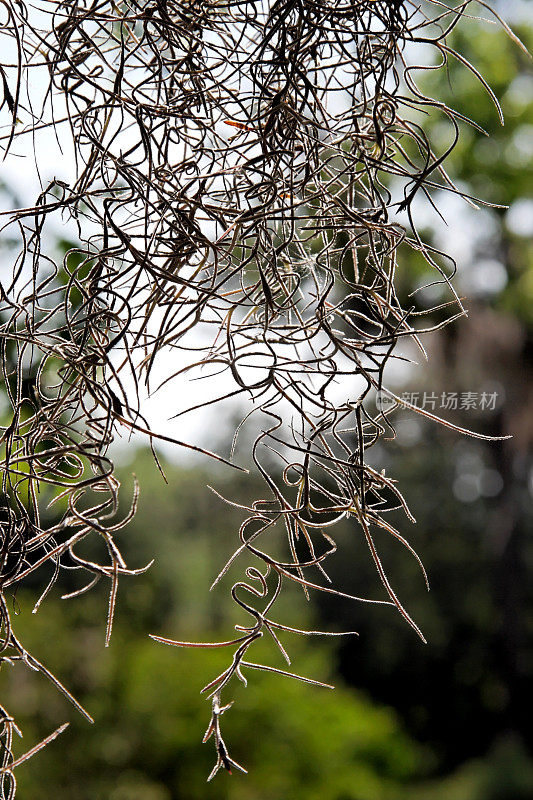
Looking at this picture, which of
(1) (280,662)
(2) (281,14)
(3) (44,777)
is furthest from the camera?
(1) (280,662)

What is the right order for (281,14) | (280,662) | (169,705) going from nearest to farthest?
(281,14)
(169,705)
(280,662)

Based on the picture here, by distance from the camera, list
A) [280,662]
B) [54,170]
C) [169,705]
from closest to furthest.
Result: 1. [54,170]
2. [169,705]
3. [280,662]

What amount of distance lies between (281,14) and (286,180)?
0.07 meters

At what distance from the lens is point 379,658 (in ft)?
16.1

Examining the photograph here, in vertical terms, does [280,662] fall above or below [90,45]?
below

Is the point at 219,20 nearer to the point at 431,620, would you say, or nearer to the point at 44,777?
the point at 44,777

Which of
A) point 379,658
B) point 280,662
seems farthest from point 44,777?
point 379,658

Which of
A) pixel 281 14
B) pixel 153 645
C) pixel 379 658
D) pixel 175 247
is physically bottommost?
pixel 379 658

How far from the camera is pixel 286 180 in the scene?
1.17 ft

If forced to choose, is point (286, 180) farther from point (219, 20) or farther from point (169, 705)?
point (169, 705)

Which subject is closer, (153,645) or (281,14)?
(281,14)

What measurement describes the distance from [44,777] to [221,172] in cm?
212

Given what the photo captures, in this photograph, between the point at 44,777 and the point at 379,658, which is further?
the point at 379,658

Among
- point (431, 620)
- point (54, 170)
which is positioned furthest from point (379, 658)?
point (54, 170)
